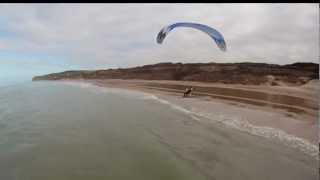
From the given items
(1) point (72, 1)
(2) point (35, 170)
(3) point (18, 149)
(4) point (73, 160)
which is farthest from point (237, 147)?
(1) point (72, 1)

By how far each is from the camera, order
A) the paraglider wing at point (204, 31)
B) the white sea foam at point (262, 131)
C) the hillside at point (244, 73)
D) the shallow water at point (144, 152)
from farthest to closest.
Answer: the hillside at point (244, 73) < the paraglider wing at point (204, 31) < the white sea foam at point (262, 131) < the shallow water at point (144, 152)

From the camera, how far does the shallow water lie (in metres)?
11.6

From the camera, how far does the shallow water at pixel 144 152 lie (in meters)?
11.6

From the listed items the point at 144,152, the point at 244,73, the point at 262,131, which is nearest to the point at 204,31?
the point at 262,131

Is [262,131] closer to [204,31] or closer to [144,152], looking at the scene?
[204,31]

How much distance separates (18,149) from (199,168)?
8.21m

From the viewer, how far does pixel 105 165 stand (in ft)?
41.5

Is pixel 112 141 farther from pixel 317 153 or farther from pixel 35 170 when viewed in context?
pixel 317 153

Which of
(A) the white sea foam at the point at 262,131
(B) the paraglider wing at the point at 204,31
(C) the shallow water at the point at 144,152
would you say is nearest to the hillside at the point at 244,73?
(A) the white sea foam at the point at 262,131

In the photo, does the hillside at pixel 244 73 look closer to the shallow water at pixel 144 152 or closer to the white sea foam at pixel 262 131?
the white sea foam at pixel 262 131

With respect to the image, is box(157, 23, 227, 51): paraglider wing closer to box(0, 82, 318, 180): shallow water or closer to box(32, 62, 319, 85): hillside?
box(0, 82, 318, 180): shallow water

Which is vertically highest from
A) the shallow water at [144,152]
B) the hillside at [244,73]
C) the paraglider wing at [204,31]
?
the paraglider wing at [204,31]

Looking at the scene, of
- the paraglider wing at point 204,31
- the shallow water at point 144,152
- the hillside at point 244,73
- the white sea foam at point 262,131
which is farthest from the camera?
the hillside at point 244,73

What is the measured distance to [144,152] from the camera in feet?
47.2
